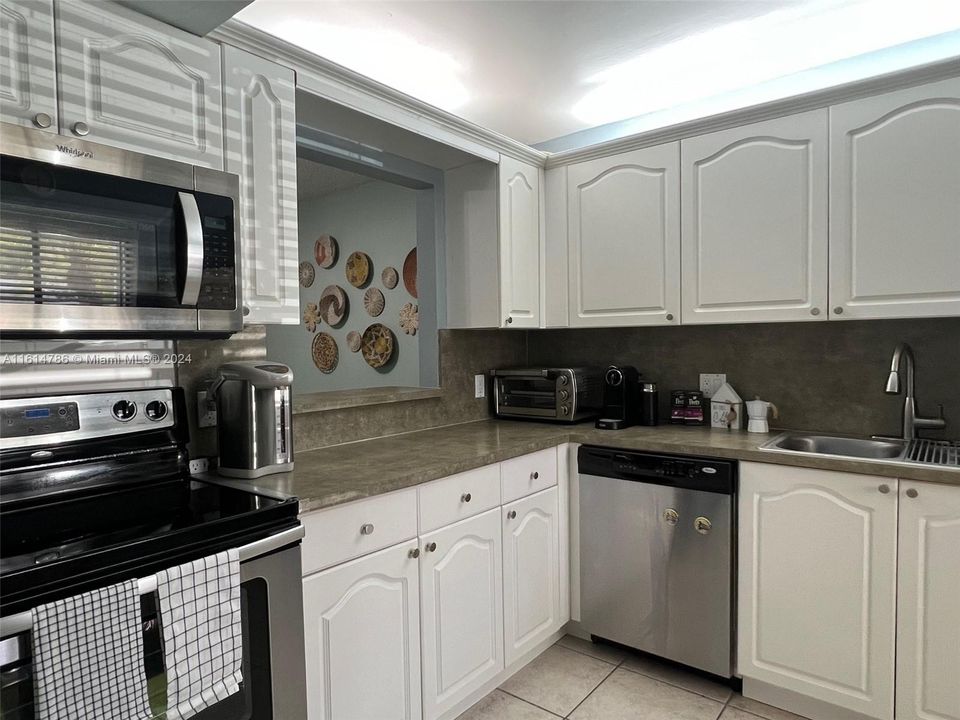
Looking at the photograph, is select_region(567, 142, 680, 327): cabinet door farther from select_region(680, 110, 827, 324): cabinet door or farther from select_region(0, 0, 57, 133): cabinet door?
select_region(0, 0, 57, 133): cabinet door

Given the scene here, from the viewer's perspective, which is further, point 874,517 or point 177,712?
point 874,517

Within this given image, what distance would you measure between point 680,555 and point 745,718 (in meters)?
0.55

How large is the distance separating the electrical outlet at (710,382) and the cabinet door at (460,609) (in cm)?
121

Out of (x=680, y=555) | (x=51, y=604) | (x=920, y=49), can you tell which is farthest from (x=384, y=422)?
(x=920, y=49)

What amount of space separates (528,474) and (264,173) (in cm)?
137

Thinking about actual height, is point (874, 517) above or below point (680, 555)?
above

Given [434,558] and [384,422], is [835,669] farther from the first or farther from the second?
[384,422]

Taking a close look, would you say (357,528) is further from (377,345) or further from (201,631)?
(377,345)

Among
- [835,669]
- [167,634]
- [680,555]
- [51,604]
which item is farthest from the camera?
[680,555]

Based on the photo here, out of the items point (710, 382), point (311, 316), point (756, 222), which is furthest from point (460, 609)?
point (311, 316)

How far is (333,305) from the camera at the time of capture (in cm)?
448

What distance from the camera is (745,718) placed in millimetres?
1982

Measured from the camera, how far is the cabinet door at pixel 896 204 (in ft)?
6.20

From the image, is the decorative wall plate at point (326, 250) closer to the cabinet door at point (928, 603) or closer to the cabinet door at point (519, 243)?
the cabinet door at point (519, 243)
